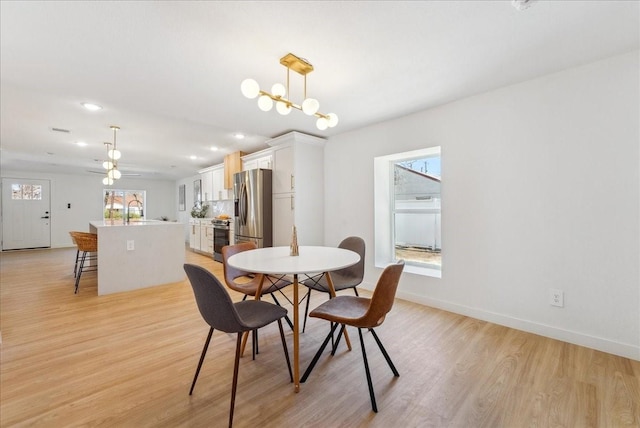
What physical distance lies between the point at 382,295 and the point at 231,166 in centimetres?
488

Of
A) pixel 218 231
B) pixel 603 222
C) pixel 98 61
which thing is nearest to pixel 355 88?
pixel 98 61

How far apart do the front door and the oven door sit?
5697mm

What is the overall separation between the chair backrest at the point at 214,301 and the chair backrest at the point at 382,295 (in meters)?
0.71

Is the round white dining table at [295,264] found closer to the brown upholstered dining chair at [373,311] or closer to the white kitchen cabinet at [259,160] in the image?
the brown upholstered dining chair at [373,311]

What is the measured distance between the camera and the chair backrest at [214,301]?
53.6 inches

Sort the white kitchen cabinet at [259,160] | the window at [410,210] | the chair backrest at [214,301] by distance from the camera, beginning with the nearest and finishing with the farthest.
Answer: the chair backrest at [214,301], the window at [410,210], the white kitchen cabinet at [259,160]

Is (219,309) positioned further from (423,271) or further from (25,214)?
(25,214)

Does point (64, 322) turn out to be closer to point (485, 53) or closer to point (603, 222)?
point (485, 53)

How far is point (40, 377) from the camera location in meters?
1.78

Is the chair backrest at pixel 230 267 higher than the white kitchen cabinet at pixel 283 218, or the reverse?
the white kitchen cabinet at pixel 283 218

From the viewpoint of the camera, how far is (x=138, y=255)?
150 inches

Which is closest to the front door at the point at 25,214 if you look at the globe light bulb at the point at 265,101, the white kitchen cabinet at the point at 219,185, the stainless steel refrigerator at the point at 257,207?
the white kitchen cabinet at the point at 219,185

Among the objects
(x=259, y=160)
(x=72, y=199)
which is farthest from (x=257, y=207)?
(x=72, y=199)

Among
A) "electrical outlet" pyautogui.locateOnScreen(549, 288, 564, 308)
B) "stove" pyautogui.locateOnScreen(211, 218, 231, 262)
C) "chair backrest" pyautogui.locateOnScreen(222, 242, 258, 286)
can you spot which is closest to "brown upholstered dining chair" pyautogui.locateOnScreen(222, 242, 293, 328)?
"chair backrest" pyautogui.locateOnScreen(222, 242, 258, 286)
